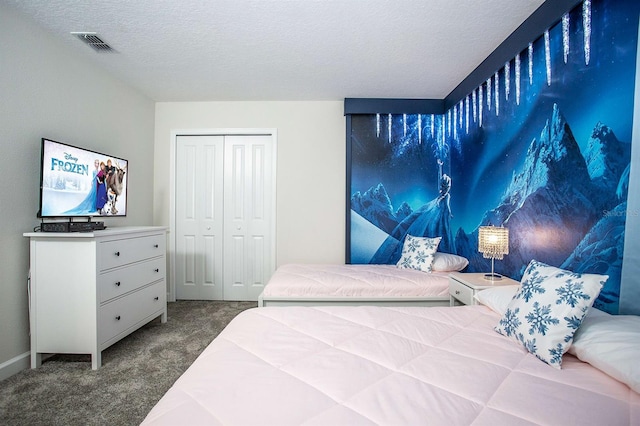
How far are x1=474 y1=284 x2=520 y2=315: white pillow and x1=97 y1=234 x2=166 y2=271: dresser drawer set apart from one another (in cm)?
259

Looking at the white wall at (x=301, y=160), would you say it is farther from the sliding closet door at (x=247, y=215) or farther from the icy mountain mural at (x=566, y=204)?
the icy mountain mural at (x=566, y=204)

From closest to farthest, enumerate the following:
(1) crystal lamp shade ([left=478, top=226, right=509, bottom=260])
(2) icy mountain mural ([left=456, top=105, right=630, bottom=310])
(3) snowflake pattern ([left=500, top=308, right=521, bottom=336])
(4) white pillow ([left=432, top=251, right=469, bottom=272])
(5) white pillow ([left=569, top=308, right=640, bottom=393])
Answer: (5) white pillow ([left=569, top=308, right=640, bottom=393]), (3) snowflake pattern ([left=500, top=308, right=521, bottom=336]), (2) icy mountain mural ([left=456, top=105, right=630, bottom=310]), (1) crystal lamp shade ([left=478, top=226, right=509, bottom=260]), (4) white pillow ([left=432, top=251, right=469, bottom=272])

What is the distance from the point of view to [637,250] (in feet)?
4.50

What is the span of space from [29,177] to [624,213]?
3.71 meters

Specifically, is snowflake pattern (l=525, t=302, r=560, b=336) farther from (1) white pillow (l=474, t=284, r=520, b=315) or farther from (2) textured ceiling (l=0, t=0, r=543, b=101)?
(2) textured ceiling (l=0, t=0, r=543, b=101)

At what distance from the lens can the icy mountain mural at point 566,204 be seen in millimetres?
1500

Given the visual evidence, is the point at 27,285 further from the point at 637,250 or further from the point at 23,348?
the point at 637,250

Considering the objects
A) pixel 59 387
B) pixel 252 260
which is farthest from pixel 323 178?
pixel 59 387

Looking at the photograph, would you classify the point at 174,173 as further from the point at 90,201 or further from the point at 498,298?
the point at 498,298

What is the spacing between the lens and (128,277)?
2359 millimetres

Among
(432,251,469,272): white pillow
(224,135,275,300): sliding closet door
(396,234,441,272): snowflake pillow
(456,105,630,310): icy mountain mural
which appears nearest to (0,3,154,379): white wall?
(224,135,275,300): sliding closet door

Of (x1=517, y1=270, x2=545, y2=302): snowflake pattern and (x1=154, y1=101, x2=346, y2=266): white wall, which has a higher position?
(x1=154, y1=101, x2=346, y2=266): white wall

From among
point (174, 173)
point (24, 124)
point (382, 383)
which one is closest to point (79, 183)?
point (24, 124)

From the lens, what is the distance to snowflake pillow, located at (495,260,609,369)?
1.11 m
